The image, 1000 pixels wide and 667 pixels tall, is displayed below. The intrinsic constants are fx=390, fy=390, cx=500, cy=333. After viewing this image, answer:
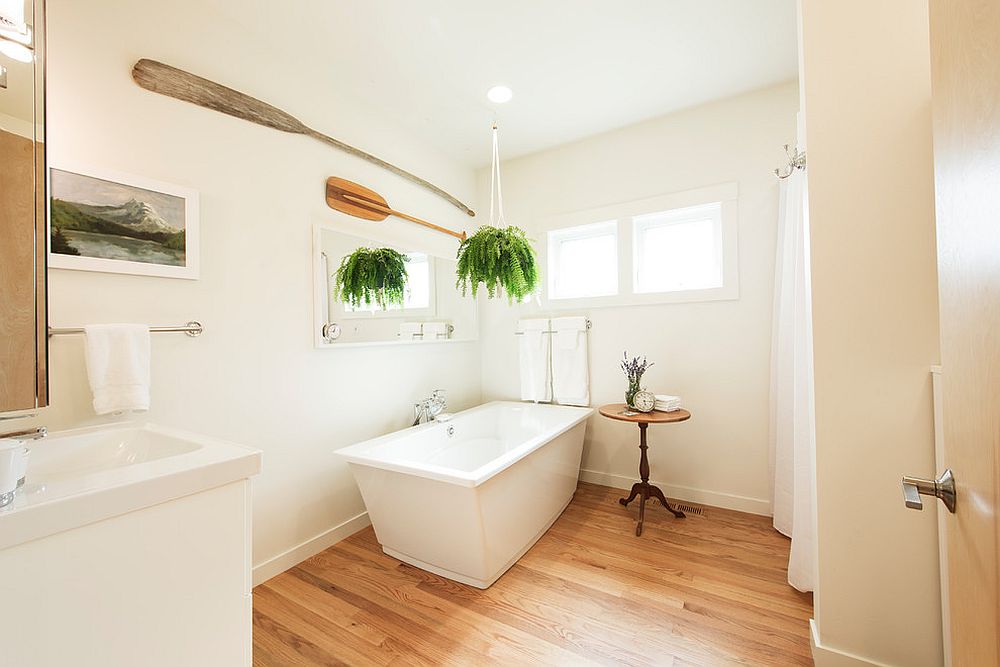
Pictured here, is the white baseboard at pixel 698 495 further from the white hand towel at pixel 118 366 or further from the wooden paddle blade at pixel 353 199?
the white hand towel at pixel 118 366

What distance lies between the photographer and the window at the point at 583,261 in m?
3.19

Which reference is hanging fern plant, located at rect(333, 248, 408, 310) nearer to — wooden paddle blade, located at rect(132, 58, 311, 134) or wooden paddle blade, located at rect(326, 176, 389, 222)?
wooden paddle blade, located at rect(326, 176, 389, 222)

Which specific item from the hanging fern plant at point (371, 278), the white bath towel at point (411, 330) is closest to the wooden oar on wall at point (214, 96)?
the hanging fern plant at point (371, 278)

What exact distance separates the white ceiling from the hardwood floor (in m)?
2.56

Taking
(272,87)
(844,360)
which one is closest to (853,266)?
(844,360)

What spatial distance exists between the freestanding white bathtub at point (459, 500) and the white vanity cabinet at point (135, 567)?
2.73 feet

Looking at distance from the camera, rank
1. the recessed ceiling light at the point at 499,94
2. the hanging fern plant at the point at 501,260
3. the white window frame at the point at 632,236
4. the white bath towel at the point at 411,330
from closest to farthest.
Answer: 1. the hanging fern plant at the point at 501,260
2. the recessed ceiling light at the point at 499,94
3. the white window frame at the point at 632,236
4. the white bath towel at the point at 411,330

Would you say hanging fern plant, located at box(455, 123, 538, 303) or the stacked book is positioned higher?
hanging fern plant, located at box(455, 123, 538, 303)

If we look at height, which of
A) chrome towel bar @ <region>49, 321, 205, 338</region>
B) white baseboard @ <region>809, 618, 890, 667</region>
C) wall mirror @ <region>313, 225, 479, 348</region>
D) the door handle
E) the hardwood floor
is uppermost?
wall mirror @ <region>313, 225, 479, 348</region>

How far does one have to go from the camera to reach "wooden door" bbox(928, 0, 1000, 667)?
0.43 metres

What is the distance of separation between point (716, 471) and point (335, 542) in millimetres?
2520

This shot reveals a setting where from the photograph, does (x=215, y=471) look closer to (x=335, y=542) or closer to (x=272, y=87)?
(x=335, y=542)

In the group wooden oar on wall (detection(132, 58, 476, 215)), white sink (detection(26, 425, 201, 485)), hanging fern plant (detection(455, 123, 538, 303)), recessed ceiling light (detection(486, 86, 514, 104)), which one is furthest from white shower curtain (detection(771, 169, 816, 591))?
wooden oar on wall (detection(132, 58, 476, 215))

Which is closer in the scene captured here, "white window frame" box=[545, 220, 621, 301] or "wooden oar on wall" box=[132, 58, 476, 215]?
"wooden oar on wall" box=[132, 58, 476, 215]
